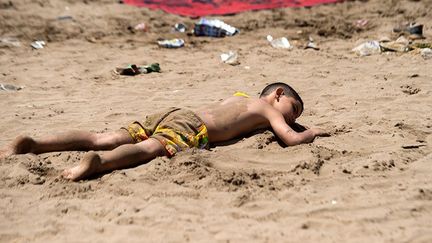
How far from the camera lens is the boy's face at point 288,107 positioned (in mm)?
3749

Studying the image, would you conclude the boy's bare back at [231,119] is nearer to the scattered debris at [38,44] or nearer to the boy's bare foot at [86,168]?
the boy's bare foot at [86,168]

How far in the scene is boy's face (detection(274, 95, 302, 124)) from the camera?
3749mm

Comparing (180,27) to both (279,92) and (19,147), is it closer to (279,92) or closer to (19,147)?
(279,92)

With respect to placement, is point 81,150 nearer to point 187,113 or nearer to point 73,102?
point 187,113

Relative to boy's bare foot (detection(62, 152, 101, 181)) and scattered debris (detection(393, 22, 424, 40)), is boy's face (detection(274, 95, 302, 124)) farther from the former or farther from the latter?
scattered debris (detection(393, 22, 424, 40))

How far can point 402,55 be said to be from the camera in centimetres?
602

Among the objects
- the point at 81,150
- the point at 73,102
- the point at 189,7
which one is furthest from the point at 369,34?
the point at 81,150

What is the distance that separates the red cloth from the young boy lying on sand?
460 centimetres

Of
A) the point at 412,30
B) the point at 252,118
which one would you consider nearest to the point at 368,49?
the point at 412,30

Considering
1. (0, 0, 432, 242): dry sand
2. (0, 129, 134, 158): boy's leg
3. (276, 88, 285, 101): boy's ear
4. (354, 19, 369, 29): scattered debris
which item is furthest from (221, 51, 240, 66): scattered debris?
(0, 129, 134, 158): boy's leg

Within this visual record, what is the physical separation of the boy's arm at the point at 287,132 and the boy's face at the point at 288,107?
10 cm

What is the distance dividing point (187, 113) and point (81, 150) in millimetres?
754

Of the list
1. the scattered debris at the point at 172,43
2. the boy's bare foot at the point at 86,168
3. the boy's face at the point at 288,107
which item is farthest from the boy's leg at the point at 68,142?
the scattered debris at the point at 172,43

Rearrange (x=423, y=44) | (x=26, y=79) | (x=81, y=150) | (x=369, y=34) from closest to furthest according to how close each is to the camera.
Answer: (x=81, y=150) → (x=26, y=79) → (x=423, y=44) → (x=369, y=34)
